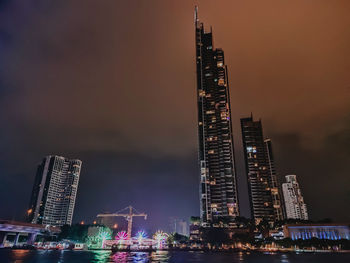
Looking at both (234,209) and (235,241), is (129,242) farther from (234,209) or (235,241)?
(234,209)

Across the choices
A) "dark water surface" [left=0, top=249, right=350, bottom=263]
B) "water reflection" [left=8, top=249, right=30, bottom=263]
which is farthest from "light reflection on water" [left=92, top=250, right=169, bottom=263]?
"water reflection" [left=8, top=249, right=30, bottom=263]

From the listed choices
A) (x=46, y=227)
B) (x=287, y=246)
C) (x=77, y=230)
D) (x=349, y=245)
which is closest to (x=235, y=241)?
(x=287, y=246)

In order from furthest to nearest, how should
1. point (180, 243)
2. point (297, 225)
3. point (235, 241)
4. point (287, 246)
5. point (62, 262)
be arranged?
point (180, 243), point (235, 241), point (297, 225), point (287, 246), point (62, 262)

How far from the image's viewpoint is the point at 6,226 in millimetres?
125500

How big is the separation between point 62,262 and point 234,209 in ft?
520

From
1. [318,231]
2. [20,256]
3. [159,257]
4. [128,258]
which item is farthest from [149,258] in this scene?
[318,231]

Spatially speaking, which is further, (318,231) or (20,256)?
(318,231)

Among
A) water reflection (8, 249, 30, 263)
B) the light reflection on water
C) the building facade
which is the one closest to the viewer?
water reflection (8, 249, 30, 263)

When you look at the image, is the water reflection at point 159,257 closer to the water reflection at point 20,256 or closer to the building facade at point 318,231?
the water reflection at point 20,256

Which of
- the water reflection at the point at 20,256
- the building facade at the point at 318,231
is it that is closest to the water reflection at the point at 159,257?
the water reflection at the point at 20,256

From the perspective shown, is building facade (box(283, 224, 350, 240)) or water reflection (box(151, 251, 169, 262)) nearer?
water reflection (box(151, 251, 169, 262))

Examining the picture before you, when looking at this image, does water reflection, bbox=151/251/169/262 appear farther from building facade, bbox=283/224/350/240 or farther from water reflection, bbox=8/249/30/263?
building facade, bbox=283/224/350/240

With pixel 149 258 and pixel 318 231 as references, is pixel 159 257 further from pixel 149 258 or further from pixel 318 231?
pixel 318 231

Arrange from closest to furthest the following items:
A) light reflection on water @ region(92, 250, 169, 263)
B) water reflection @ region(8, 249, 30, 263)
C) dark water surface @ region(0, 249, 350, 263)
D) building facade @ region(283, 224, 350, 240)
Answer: water reflection @ region(8, 249, 30, 263) → dark water surface @ region(0, 249, 350, 263) → light reflection on water @ region(92, 250, 169, 263) → building facade @ region(283, 224, 350, 240)
